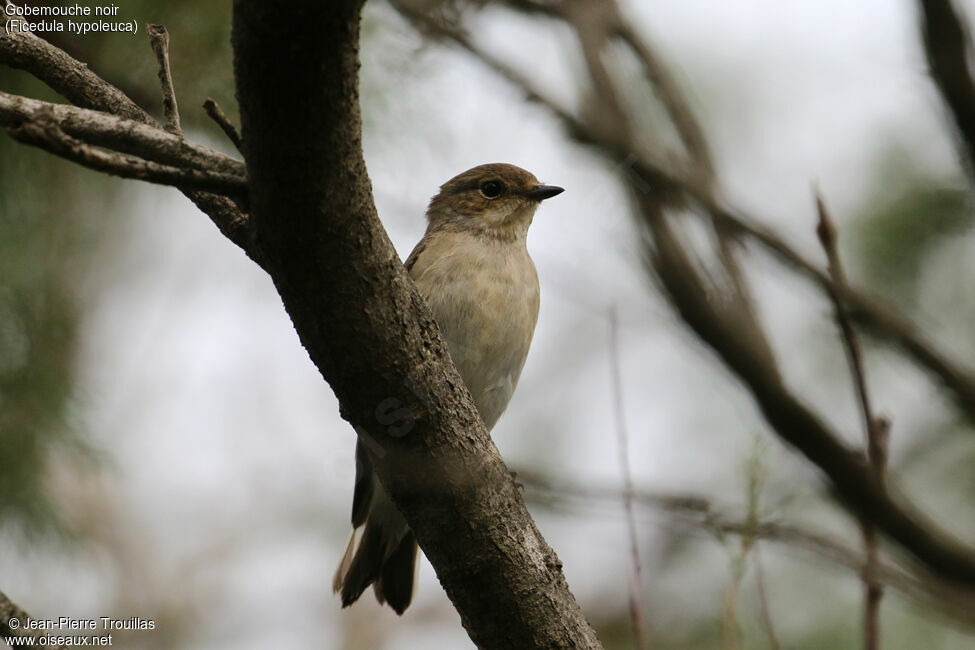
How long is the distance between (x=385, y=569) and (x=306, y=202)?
3218 mm

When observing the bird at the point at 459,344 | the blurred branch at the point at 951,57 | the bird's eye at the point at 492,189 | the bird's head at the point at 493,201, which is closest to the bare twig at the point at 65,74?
the bird at the point at 459,344

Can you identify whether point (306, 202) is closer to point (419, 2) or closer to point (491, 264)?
point (419, 2)

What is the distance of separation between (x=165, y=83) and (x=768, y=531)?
1934 millimetres

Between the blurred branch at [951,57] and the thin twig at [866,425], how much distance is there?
22.3 inches

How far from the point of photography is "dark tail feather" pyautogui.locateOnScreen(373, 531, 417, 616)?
495 centimetres

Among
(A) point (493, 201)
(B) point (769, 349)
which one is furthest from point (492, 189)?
(B) point (769, 349)

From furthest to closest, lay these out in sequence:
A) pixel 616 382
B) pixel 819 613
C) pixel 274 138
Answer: pixel 819 613
pixel 616 382
pixel 274 138

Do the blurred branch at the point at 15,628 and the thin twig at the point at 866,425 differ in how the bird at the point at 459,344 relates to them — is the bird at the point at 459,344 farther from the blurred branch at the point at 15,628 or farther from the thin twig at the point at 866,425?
the blurred branch at the point at 15,628

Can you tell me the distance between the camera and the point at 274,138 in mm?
2027

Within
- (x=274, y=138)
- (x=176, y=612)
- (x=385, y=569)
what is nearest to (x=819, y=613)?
(x=385, y=569)

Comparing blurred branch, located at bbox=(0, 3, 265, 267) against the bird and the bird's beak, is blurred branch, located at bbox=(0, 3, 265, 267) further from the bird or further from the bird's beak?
the bird's beak

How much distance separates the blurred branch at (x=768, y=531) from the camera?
2.26 metres

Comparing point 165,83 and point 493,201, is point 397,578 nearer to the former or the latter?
point 493,201

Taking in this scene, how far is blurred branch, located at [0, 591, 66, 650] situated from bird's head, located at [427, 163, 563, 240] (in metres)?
3.83
